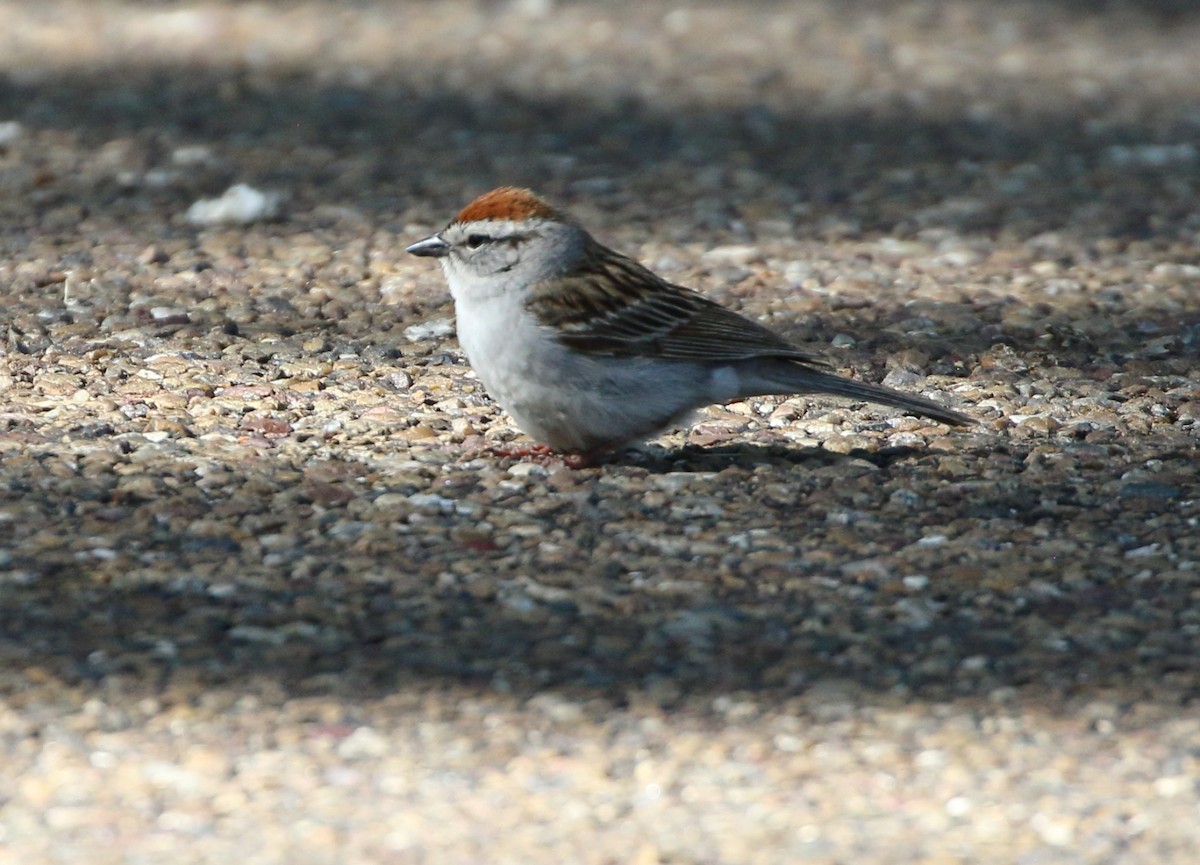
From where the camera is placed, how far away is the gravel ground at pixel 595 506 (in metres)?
3.08

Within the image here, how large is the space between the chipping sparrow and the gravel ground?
0.59 ft

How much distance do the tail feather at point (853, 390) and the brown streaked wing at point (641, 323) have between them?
5 cm

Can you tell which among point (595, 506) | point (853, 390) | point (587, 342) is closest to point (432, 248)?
point (587, 342)

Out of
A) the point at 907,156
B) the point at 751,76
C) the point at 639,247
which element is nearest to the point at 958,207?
the point at 907,156

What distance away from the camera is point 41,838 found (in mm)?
2883

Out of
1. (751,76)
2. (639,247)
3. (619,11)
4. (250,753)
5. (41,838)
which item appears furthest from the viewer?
(619,11)

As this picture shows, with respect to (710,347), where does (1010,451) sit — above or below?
below

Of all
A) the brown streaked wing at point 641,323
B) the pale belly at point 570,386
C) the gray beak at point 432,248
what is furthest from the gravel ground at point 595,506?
the gray beak at point 432,248

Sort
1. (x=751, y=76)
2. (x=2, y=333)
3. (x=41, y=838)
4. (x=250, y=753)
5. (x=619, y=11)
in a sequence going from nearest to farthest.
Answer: (x=41, y=838), (x=250, y=753), (x=2, y=333), (x=751, y=76), (x=619, y=11)

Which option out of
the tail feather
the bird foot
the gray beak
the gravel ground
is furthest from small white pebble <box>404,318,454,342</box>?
the tail feather

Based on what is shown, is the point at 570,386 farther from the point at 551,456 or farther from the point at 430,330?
the point at 430,330

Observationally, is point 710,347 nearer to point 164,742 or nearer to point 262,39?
point 164,742

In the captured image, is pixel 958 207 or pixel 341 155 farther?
pixel 341 155

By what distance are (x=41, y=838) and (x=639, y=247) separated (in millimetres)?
3912
